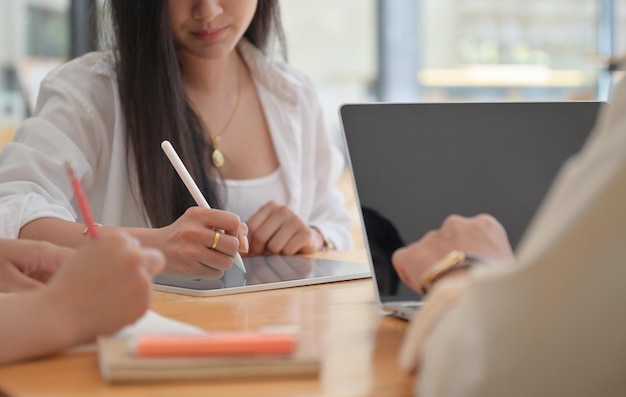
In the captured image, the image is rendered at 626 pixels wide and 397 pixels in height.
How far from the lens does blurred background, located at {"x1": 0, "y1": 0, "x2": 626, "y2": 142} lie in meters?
4.92

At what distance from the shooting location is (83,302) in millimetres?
838

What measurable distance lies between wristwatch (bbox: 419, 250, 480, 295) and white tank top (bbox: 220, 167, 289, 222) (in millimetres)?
980

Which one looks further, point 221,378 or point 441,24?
point 441,24

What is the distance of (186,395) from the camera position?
723mm

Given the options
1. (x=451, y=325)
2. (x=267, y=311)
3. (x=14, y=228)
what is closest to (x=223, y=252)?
(x=267, y=311)

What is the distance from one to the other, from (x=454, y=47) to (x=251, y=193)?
11.7 feet

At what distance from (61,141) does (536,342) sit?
1191 millimetres

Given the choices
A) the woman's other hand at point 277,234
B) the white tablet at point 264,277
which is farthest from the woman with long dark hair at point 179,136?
the white tablet at point 264,277

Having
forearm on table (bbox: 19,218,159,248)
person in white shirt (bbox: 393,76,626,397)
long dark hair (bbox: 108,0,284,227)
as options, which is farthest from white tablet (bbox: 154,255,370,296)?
person in white shirt (bbox: 393,76,626,397)

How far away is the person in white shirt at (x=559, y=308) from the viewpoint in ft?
2.05

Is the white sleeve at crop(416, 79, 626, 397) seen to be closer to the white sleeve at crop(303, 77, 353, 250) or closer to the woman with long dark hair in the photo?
the woman with long dark hair

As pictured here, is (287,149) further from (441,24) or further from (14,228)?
(441,24)

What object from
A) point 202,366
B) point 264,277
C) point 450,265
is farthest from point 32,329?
point 264,277

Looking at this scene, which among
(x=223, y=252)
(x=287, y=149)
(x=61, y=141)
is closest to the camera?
(x=223, y=252)
